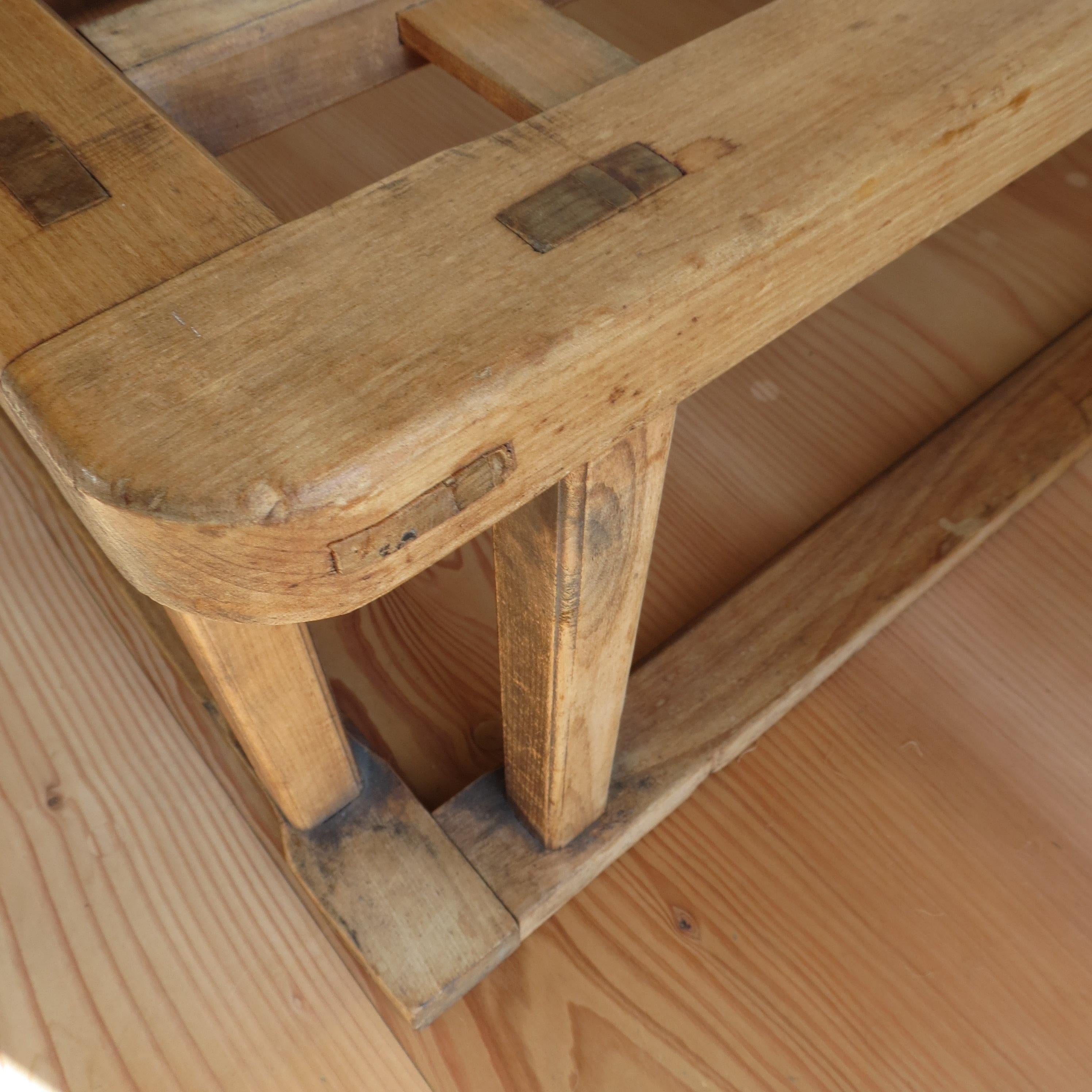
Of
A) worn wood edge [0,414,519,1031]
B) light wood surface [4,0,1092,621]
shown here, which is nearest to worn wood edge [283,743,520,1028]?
worn wood edge [0,414,519,1031]

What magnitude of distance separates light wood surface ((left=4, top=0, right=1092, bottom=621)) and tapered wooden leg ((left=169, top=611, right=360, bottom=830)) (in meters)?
0.20

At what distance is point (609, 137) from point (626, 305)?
115mm

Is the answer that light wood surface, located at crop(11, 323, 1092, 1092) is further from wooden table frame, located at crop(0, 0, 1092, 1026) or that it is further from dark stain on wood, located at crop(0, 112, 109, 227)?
dark stain on wood, located at crop(0, 112, 109, 227)

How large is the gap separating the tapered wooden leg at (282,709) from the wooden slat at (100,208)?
19cm

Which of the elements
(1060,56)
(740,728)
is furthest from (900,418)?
(1060,56)

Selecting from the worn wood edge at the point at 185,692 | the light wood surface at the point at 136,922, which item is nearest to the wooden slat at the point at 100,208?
the worn wood edge at the point at 185,692

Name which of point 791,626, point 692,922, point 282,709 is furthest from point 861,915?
point 282,709

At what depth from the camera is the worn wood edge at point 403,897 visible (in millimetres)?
741

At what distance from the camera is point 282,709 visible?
66 centimetres

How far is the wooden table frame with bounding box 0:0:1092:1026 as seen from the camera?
13.3 inches

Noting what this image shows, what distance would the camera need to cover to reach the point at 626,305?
0.37 metres

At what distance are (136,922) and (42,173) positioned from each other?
2.00 feet

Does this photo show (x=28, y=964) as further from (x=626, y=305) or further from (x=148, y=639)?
(x=626, y=305)

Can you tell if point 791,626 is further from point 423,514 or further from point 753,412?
point 423,514
